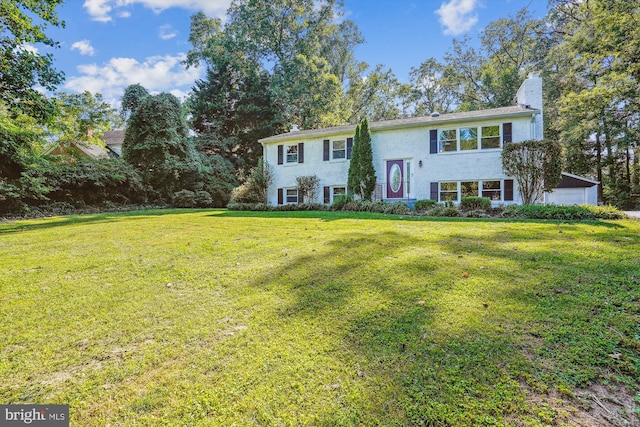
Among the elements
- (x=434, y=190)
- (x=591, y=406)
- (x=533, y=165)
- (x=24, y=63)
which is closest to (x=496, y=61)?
(x=434, y=190)

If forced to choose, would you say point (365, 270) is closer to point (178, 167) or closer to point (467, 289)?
point (467, 289)

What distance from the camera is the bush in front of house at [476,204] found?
11.3m

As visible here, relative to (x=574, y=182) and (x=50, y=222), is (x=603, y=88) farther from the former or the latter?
(x=50, y=222)

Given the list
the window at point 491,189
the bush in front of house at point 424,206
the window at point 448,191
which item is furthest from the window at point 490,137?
the bush in front of house at point 424,206

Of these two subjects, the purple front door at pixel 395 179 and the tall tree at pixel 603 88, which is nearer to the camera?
the tall tree at pixel 603 88

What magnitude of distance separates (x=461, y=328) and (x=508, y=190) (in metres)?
13.1

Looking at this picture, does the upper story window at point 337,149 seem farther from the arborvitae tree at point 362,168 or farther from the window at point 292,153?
the window at point 292,153

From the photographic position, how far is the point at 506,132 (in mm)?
13414

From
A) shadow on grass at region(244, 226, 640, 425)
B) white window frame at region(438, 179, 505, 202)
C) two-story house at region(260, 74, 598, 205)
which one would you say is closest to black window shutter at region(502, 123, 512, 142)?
two-story house at region(260, 74, 598, 205)

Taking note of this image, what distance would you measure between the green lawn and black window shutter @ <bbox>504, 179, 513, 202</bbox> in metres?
9.70

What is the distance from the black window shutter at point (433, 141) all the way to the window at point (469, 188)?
2.08 m

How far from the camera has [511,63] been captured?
27312mm

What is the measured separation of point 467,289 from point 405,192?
12601 mm

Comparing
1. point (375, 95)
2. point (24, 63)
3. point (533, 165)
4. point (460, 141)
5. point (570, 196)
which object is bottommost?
point (570, 196)
